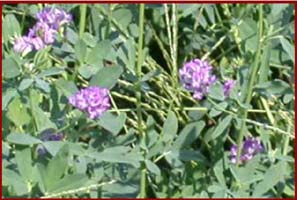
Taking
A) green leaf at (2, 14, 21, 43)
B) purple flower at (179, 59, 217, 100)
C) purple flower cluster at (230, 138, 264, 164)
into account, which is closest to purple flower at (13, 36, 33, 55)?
green leaf at (2, 14, 21, 43)

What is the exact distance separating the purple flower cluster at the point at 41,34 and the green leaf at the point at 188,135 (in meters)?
0.24

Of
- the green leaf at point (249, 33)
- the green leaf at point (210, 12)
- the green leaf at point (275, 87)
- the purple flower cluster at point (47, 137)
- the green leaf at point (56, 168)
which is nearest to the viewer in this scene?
the green leaf at point (56, 168)

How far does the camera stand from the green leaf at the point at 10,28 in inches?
49.1

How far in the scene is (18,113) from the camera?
1175 mm

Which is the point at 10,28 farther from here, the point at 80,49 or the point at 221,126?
the point at 221,126

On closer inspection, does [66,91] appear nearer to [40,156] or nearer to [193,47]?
[40,156]

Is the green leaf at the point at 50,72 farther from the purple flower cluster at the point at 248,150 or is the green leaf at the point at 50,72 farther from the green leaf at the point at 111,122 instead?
the purple flower cluster at the point at 248,150

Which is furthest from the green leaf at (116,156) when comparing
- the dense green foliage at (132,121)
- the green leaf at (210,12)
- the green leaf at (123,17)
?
the green leaf at (210,12)

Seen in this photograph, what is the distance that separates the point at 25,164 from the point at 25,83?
113 mm

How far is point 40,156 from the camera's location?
1150 millimetres

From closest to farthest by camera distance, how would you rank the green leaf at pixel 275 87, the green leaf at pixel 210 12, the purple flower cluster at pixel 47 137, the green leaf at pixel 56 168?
the green leaf at pixel 56 168
the purple flower cluster at pixel 47 137
the green leaf at pixel 275 87
the green leaf at pixel 210 12

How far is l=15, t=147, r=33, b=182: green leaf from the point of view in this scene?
1.08 meters

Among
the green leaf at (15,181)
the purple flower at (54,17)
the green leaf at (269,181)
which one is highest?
the purple flower at (54,17)

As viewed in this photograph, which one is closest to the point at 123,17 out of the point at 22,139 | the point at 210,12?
the point at 210,12
